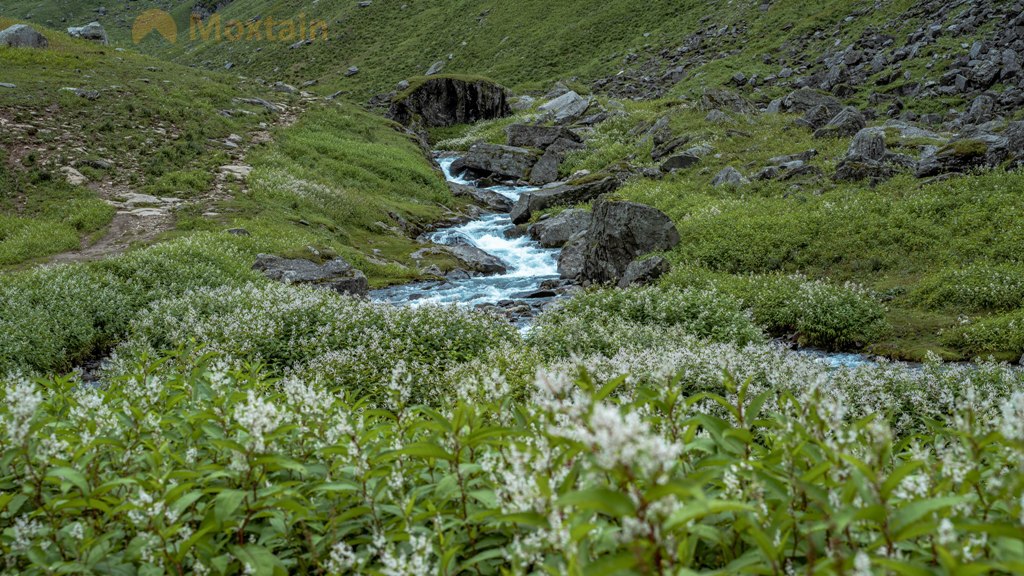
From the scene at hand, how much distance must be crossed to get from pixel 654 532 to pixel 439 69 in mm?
86770

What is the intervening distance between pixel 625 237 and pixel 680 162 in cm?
1395

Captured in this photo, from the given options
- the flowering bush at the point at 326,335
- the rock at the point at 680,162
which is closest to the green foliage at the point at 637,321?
the flowering bush at the point at 326,335

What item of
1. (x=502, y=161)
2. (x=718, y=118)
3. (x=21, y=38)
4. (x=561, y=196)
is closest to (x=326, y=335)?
(x=561, y=196)

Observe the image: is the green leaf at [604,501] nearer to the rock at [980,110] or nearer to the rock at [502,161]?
the rock at [980,110]

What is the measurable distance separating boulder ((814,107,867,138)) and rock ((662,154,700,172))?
276 inches

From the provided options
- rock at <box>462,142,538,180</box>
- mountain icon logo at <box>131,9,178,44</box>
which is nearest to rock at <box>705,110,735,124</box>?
rock at <box>462,142,538,180</box>

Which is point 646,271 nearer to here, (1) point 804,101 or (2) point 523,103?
(1) point 804,101

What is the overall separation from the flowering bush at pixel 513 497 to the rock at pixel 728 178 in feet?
83.5

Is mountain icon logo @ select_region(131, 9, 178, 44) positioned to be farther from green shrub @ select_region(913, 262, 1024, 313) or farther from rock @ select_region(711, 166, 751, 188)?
green shrub @ select_region(913, 262, 1024, 313)

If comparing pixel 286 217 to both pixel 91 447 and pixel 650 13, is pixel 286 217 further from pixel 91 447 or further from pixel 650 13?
pixel 650 13

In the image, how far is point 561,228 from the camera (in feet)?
95.1

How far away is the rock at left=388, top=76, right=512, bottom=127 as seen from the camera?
2329 inches

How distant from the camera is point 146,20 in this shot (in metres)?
137

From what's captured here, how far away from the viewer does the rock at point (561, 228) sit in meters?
28.7
